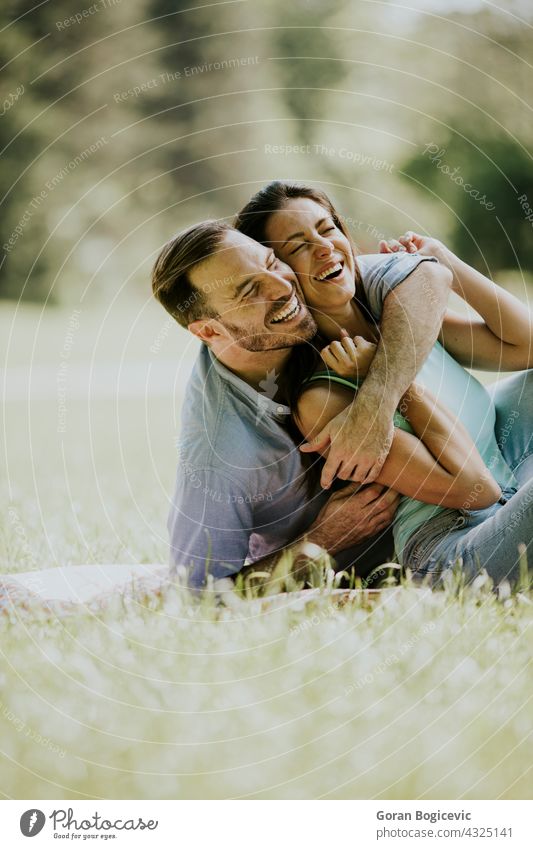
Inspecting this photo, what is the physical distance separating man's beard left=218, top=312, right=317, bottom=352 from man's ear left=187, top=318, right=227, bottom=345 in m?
0.01

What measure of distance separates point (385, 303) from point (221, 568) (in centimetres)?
64

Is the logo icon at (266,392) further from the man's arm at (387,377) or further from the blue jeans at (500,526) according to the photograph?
the blue jeans at (500,526)

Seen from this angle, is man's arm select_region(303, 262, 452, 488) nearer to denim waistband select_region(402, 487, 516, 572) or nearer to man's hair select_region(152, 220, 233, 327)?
denim waistband select_region(402, 487, 516, 572)

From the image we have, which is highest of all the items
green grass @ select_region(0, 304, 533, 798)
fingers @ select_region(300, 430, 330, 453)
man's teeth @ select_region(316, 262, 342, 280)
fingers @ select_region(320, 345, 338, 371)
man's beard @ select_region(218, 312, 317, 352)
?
man's teeth @ select_region(316, 262, 342, 280)

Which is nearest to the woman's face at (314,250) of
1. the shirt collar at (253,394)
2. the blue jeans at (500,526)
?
the shirt collar at (253,394)

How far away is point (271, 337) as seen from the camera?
1.91 metres

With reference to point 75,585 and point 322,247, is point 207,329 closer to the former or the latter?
point 322,247

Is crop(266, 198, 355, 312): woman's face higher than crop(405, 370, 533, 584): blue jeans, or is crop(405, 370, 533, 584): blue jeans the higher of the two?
crop(266, 198, 355, 312): woman's face

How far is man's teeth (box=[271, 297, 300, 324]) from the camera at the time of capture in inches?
73.9
